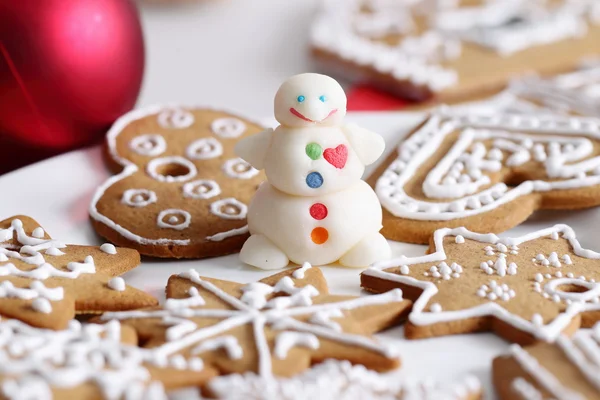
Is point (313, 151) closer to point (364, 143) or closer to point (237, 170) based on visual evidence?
point (364, 143)

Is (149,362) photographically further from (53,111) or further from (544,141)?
(544,141)

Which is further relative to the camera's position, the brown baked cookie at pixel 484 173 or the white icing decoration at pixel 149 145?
the white icing decoration at pixel 149 145

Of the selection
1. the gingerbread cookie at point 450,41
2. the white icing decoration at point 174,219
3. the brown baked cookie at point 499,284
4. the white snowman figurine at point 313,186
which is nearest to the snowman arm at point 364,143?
the white snowman figurine at point 313,186

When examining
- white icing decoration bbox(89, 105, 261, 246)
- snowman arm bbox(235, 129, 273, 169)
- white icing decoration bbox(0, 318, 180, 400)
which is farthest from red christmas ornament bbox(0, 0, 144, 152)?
white icing decoration bbox(0, 318, 180, 400)

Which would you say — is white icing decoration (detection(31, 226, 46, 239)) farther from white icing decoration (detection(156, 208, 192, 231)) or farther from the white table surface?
the white table surface

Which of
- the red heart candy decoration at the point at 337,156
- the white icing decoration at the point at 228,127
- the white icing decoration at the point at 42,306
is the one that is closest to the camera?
the white icing decoration at the point at 42,306

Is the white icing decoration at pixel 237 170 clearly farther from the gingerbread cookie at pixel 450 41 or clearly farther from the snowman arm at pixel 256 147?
the gingerbread cookie at pixel 450 41

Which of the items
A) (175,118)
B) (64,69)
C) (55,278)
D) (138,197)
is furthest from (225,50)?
(55,278)

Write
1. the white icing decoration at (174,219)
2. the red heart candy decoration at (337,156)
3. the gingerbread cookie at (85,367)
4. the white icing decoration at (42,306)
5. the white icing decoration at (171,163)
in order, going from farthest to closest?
1. the white icing decoration at (171,163)
2. the white icing decoration at (174,219)
3. the red heart candy decoration at (337,156)
4. the white icing decoration at (42,306)
5. the gingerbread cookie at (85,367)
